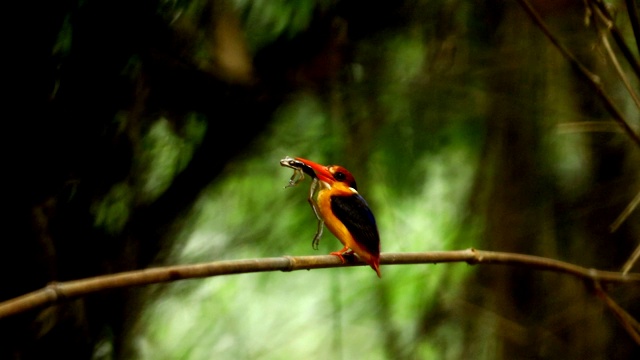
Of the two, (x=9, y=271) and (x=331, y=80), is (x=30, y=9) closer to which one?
(x=9, y=271)

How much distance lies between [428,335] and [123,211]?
62cm

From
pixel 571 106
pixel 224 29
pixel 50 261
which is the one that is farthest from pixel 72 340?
pixel 571 106

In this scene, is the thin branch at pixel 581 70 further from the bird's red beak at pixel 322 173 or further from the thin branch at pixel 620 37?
the bird's red beak at pixel 322 173

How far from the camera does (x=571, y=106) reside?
1426mm

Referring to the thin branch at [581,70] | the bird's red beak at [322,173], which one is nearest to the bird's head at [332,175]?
the bird's red beak at [322,173]

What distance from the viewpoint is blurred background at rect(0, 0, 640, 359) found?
96 centimetres

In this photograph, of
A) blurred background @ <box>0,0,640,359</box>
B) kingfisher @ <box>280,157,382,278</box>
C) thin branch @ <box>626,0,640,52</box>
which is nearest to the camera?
kingfisher @ <box>280,157,382,278</box>

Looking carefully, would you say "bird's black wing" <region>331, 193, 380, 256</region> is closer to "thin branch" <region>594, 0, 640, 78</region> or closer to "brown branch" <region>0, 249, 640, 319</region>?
"brown branch" <region>0, 249, 640, 319</region>

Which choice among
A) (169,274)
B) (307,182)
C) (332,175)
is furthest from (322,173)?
(307,182)

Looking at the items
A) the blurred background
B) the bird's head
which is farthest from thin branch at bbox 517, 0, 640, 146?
the bird's head

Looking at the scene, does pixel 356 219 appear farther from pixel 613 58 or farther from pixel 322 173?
pixel 613 58

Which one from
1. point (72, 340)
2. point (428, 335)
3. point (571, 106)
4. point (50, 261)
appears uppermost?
point (50, 261)

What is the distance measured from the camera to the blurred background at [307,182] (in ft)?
3.15

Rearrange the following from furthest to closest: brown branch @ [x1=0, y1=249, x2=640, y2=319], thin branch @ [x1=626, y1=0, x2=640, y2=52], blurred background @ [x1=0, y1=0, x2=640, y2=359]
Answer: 1. blurred background @ [x1=0, y1=0, x2=640, y2=359]
2. thin branch @ [x1=626, y1=0, x2=640, y2=52]
3. brown branch @ [x1=0, y1=249, x2=640, y2=319]
